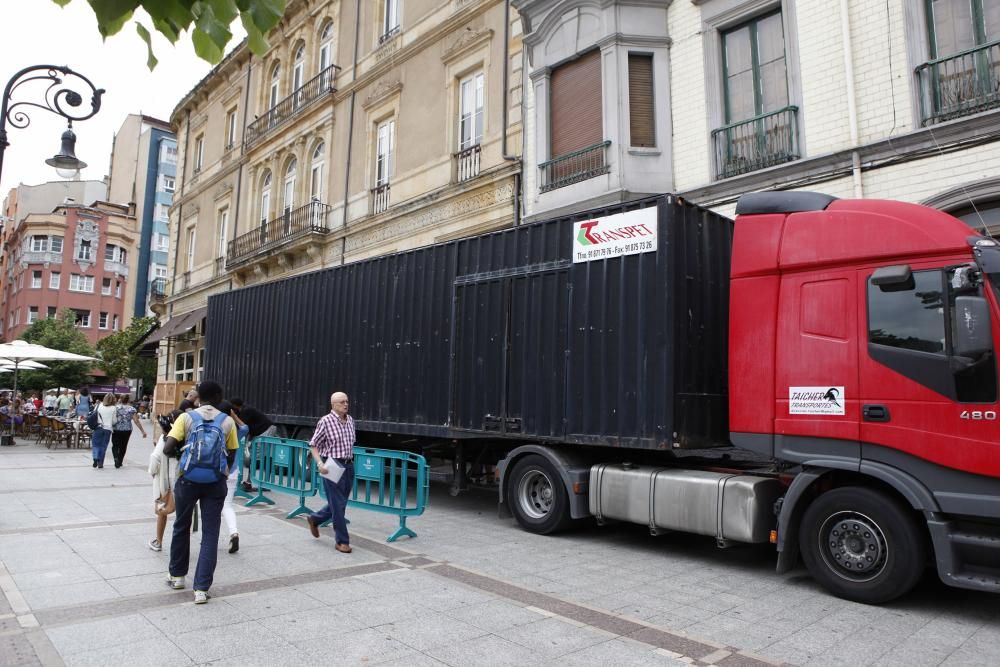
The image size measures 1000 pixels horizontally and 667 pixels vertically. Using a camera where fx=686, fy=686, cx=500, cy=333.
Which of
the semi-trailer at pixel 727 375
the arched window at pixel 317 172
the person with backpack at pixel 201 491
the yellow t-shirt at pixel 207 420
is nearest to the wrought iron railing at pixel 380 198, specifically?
the arched window at pixel 317 172

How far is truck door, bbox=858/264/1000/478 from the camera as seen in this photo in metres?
5.09

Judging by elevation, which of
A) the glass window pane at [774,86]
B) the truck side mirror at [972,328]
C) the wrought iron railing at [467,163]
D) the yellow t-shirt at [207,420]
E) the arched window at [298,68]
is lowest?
the yellow t-shirt at [207,420]

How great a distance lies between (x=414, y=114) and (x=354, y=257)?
444 cm

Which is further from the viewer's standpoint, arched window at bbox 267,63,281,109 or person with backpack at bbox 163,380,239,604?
arched window at bbox 267,63,281,109

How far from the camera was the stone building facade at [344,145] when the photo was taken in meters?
16.3

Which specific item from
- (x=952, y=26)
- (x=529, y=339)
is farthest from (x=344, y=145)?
(x=952, y=26)

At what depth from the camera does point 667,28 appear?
13.0 m

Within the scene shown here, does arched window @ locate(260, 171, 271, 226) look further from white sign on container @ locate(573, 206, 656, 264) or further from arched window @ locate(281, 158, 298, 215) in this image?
white sign on container @ locate(573, 206, 656, 264)

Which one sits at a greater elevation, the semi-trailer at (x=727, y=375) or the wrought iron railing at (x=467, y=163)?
the wrought iron railing at (x=467, y=163)

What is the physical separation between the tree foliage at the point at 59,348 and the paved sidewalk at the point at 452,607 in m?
41.3

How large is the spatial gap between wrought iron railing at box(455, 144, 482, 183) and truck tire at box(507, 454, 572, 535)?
31.3ft

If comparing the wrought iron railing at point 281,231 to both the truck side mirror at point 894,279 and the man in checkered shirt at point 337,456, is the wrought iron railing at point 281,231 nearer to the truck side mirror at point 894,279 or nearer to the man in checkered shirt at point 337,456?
the man in checkered shirt at point 337,456

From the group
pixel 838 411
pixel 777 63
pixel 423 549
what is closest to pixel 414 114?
pixel 777 63

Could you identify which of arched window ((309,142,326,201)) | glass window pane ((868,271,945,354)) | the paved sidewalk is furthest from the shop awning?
glass window pane ((868,271,945,354))
